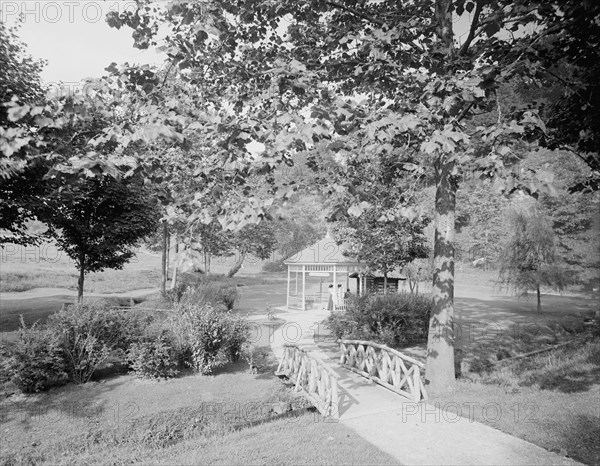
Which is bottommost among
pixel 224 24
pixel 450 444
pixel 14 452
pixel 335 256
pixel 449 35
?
pixel 14 452

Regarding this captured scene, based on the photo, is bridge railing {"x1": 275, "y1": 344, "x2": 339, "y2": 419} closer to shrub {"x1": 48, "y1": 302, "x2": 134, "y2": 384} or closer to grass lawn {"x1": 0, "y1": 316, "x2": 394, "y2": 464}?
grass lawn {"x1": 0, "y1": 316, "x2": 394, "y2": 464}

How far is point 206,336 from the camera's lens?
1059cm

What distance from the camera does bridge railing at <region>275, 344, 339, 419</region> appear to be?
729 centimetres

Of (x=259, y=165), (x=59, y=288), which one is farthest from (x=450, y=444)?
(x=59, y=288)

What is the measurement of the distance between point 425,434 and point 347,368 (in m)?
4.99

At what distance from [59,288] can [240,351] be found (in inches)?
1031

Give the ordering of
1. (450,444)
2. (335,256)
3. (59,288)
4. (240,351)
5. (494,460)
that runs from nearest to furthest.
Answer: (494,460) < (450,444) < (240,351) < (335,256) < (59,288)

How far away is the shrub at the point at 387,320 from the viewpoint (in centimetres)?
1409

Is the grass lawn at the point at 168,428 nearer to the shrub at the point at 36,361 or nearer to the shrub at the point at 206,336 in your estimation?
the shrub at the point at 36,361

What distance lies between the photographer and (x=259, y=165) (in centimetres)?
413

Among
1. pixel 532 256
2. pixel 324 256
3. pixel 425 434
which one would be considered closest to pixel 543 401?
pixel 425 434

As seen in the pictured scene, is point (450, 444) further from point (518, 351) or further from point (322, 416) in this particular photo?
point (518, 351)

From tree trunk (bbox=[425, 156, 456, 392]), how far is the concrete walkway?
1.05m

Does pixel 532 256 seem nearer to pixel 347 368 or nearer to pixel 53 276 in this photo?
pixel 347 368
